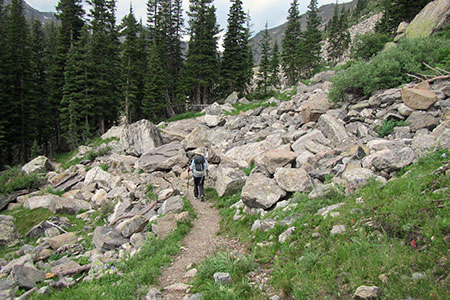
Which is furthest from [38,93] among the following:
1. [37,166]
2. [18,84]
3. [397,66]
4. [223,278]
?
[397,66]

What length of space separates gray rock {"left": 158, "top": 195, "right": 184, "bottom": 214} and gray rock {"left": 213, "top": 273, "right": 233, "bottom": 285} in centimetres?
515

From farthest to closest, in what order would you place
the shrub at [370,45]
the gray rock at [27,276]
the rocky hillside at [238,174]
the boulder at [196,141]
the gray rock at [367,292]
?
1. the shrub at [370,45]
2. the boulder at [196,141]
3. the rocky hillside at [238,174]
4. the gray rock at [27,276]
5. the gray rock at [367,292]

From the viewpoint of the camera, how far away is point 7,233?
11.3 meters

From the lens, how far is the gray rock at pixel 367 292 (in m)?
3.20

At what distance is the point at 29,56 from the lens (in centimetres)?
3641

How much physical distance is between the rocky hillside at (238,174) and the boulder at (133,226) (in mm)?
36

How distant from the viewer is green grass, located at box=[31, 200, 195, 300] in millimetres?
5305

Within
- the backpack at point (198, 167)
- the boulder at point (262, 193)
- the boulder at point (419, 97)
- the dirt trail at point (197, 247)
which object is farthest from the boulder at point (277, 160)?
the boulder at point (419, 97)

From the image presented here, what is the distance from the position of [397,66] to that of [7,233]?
20691 millimetres

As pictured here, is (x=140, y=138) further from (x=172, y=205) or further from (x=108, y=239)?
(x=108, y=239)

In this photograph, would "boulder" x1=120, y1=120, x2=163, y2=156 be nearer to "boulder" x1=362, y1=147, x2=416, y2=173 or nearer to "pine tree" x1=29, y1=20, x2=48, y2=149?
"boulder" x1=362, y1=147, x2=416, y2=173

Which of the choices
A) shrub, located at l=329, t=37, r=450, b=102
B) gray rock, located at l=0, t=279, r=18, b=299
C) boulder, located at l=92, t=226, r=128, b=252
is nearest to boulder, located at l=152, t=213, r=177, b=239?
boulder, located at l=92, t=226, r=128, b=252

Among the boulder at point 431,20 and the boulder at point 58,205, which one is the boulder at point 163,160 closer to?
the boulder at point 58,205

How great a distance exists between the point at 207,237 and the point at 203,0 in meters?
41.2
